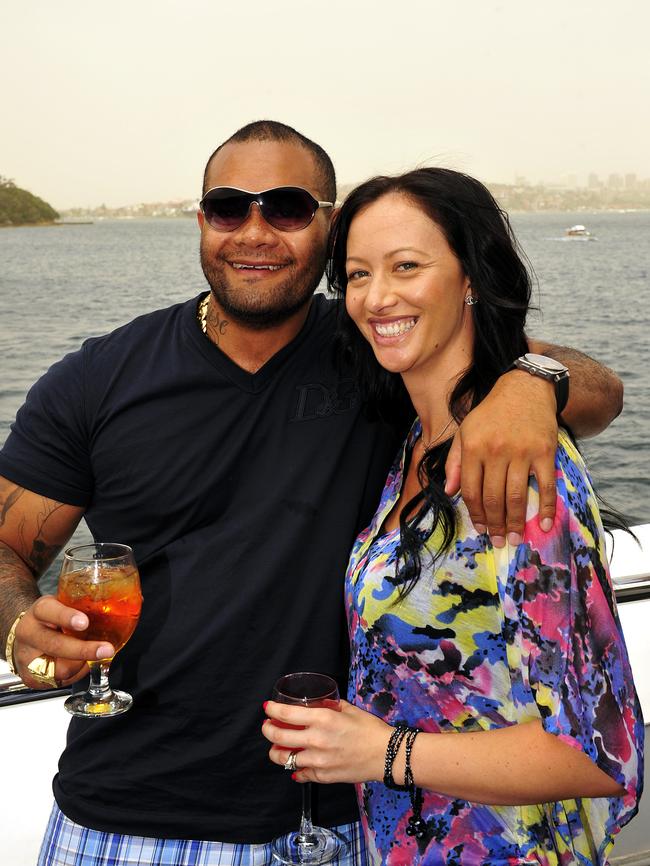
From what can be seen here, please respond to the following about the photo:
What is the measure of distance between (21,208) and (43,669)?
55.9 meters

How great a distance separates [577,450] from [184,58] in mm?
56577

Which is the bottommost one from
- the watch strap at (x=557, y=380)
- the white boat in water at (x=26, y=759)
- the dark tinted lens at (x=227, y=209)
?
the white boat in water at (x=26, y=759)

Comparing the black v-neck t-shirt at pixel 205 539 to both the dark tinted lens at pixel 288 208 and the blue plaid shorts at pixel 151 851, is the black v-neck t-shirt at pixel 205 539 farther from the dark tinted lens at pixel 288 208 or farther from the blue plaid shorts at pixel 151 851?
the dark tinted lens at pixel 288 208

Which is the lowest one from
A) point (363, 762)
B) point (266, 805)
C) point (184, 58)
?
point (266, 805)

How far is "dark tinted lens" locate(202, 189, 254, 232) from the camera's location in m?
1.80

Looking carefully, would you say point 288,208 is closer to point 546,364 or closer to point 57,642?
point 546,364

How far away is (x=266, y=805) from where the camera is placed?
5.08 ft

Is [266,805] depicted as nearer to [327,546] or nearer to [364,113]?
[327,546]

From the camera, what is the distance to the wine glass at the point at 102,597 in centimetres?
141

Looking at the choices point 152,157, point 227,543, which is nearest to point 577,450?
point 227,543

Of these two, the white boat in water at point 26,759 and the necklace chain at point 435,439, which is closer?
the necklace chain at point 435,439

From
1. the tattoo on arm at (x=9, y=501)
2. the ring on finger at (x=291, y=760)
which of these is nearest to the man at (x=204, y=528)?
the tattoo on arm at (x=9, y=501)

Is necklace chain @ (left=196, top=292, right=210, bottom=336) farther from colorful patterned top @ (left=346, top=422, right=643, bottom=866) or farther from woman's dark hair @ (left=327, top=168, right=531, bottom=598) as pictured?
colorful patterned top @ (left=346, top=422, right=643, bottom=866)

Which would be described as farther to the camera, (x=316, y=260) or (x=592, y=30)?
(x=592, y=30)
